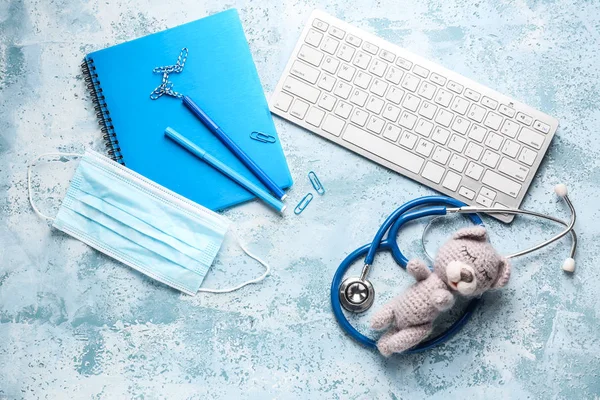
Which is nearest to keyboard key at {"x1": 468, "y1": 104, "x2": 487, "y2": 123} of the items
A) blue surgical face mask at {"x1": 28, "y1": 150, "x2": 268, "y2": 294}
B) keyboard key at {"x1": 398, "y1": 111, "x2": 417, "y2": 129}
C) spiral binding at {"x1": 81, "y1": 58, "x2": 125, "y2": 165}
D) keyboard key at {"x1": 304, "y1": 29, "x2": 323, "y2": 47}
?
keyboard key at {"x1": 398, "y1": 111, "x2": 417, "y2": 129}

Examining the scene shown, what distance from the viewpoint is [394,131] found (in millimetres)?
1104

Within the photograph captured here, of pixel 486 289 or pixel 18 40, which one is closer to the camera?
pixel 486 289

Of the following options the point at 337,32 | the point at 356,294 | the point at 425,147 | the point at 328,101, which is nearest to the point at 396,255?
the point at 356,294

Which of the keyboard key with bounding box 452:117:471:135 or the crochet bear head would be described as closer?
the crochet bear head

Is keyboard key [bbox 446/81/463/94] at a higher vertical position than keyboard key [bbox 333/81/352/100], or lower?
higher

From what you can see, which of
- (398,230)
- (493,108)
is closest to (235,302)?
(398,230)

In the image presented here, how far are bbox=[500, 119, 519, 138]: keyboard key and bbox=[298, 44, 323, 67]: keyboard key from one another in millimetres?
356

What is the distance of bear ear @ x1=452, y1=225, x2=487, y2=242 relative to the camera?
993 millimetres

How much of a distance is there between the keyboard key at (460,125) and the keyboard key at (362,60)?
0.19m

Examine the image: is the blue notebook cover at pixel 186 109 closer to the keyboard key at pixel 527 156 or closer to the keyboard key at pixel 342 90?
the keyboard key at pixel 342 90

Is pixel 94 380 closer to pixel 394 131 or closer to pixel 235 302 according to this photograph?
pixel 235 302

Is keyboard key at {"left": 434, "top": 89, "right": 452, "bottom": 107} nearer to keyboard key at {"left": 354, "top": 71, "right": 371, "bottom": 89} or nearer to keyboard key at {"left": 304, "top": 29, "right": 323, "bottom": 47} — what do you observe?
keyboard key at {"left": 354, "top": 71, "right": 371, "bottom": 89}

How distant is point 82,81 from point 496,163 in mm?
787

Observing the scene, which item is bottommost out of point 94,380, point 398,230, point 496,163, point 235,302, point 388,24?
point 94,380
